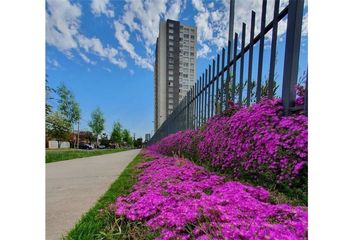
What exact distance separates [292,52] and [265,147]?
86 cm

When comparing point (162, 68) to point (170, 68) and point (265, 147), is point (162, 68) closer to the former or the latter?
point (170, 68)

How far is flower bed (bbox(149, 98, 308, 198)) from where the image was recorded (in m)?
1.67

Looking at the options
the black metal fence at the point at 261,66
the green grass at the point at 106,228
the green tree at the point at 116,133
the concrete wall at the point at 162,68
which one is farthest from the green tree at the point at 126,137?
the green grass at the point at 106,228

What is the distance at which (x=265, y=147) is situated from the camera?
193 centimetres

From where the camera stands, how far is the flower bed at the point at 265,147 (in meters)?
1.67

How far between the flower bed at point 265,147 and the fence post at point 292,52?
89mm

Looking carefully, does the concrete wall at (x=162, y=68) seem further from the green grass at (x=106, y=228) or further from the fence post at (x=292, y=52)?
the green grass at (x=106, y=228)

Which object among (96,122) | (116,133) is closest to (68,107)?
(96,122)

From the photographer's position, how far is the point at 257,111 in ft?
7.16

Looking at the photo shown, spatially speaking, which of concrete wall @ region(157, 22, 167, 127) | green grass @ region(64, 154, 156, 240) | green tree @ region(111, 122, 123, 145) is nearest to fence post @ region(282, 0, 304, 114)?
green grass @ region(64, 154, 156, 240)

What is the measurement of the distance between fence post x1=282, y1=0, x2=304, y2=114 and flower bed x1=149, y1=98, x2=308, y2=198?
9 cm

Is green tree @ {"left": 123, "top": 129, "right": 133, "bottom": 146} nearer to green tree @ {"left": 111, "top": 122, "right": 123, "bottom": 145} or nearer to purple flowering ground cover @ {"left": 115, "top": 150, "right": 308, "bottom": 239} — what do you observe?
green tree @ {"left": 111, "top": 122, "right": 123, "bottom": 145}
